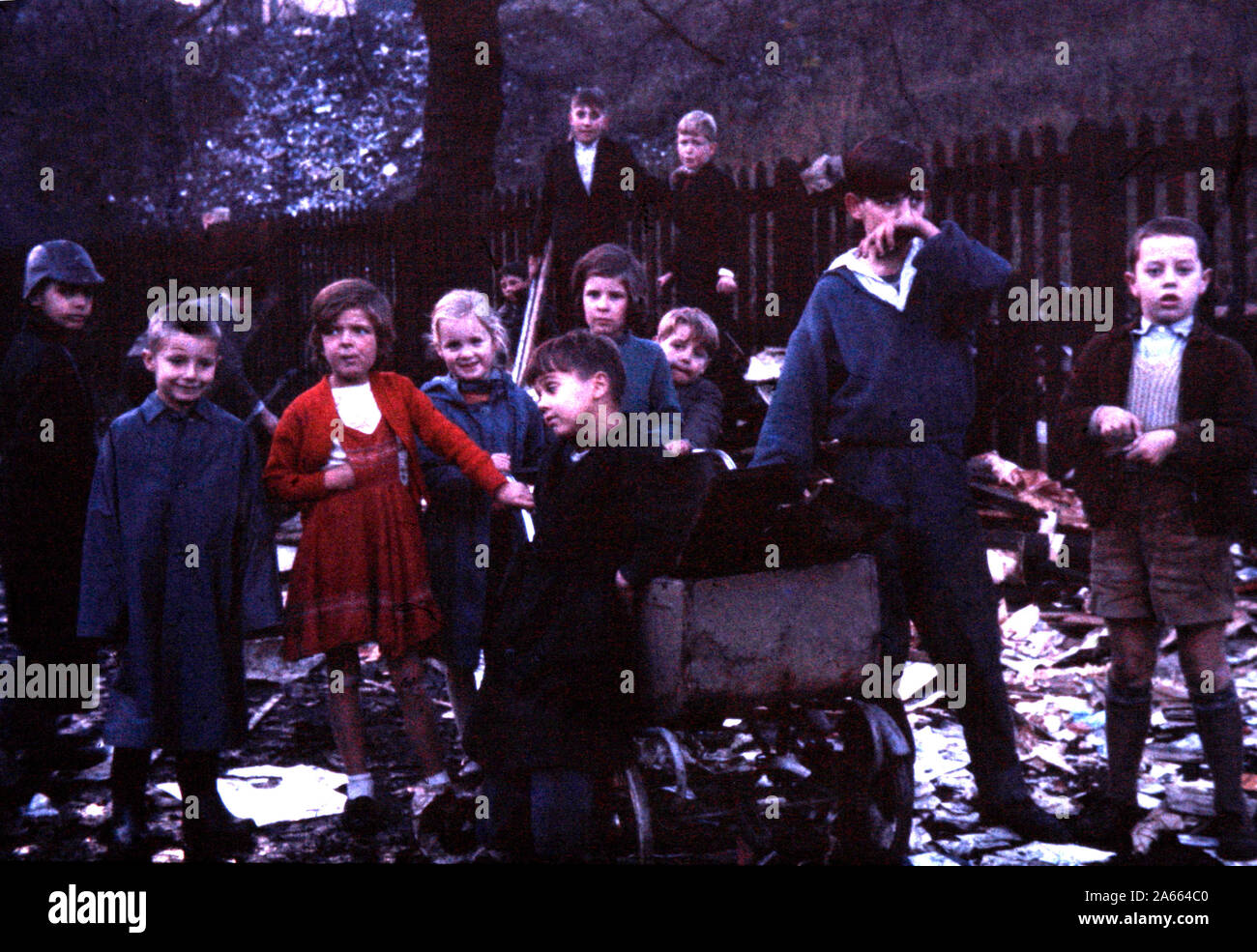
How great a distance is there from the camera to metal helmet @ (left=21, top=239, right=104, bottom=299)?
5.05 meters

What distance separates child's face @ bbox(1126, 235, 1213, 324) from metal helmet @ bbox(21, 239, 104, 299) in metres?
4.01

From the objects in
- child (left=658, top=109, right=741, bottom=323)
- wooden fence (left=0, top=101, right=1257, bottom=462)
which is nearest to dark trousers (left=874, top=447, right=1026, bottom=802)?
wooden fence (left=0, top=101, right=1257, bottom=462)

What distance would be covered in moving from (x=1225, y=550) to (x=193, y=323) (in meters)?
3.42

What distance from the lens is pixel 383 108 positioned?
20359mm

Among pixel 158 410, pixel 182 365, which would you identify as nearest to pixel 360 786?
pixel 158 410

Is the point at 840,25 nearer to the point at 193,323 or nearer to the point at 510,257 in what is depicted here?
the point at 510,257

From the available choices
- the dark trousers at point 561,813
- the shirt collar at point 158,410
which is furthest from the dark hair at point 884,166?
the shirt collar at point 158,410

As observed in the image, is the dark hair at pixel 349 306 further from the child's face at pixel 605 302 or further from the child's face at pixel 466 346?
the child's face at pixel 605 302

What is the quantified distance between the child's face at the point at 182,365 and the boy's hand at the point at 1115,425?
2941 millimetres

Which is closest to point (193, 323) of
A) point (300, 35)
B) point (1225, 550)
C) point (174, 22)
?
point (1225, 550)

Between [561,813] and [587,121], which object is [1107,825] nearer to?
[561,813]

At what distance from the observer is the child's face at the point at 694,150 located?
8.42m

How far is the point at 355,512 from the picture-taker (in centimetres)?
427

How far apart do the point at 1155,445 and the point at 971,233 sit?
19.5ft
